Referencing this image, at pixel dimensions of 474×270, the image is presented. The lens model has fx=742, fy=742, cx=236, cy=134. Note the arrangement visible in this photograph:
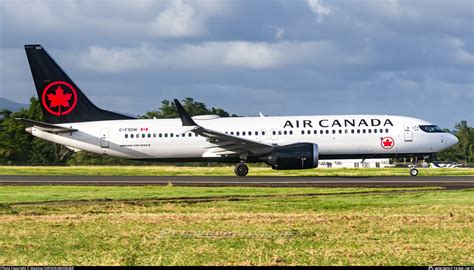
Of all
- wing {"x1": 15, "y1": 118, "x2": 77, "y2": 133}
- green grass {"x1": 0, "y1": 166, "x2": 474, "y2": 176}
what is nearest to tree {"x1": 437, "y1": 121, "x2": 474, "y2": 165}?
green grass {"x1": 0, "y1": 166, "x2": 474, "y2": 176}

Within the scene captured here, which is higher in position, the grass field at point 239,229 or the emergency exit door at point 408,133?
the emergency exit door at point 408,133

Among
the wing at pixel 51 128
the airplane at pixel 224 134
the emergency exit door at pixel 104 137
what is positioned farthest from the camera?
the emergency exit door at pixel 104 137

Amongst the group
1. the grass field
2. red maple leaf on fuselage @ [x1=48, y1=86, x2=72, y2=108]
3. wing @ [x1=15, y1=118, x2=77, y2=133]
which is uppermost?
red maple leaf on fuselage @ [x1=48, y1=86, x2=72, y2=108]

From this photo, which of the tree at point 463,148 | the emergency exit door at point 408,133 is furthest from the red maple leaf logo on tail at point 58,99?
the tree at point 463,148

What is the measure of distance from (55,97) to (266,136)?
44.9ft

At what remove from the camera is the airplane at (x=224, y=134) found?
4350 cm

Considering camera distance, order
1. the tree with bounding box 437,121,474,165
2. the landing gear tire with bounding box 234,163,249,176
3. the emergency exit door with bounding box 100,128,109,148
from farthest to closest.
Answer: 1. the tree with bounding box 437,121,474,165
2. the emergency exit door with bounding box 100,128,109,148
3. the landing gear tire with bounding box 234,163,249,176

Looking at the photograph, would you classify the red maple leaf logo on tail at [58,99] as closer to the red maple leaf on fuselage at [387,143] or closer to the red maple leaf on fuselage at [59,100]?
the red maple leaf on fuselage at [59,100]

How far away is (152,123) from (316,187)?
16.8 metres

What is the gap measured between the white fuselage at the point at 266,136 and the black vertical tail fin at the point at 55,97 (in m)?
0.70

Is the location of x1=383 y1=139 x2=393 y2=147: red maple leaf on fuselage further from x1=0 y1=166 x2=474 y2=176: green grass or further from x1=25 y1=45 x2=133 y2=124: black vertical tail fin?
x1=25 y1=45 x2=133 y2=124: black vertical tail fin

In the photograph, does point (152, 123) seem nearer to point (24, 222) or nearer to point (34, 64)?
point (34, 64)

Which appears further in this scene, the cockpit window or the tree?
the tree

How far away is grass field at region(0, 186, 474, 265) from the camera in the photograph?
13156 millimetres
